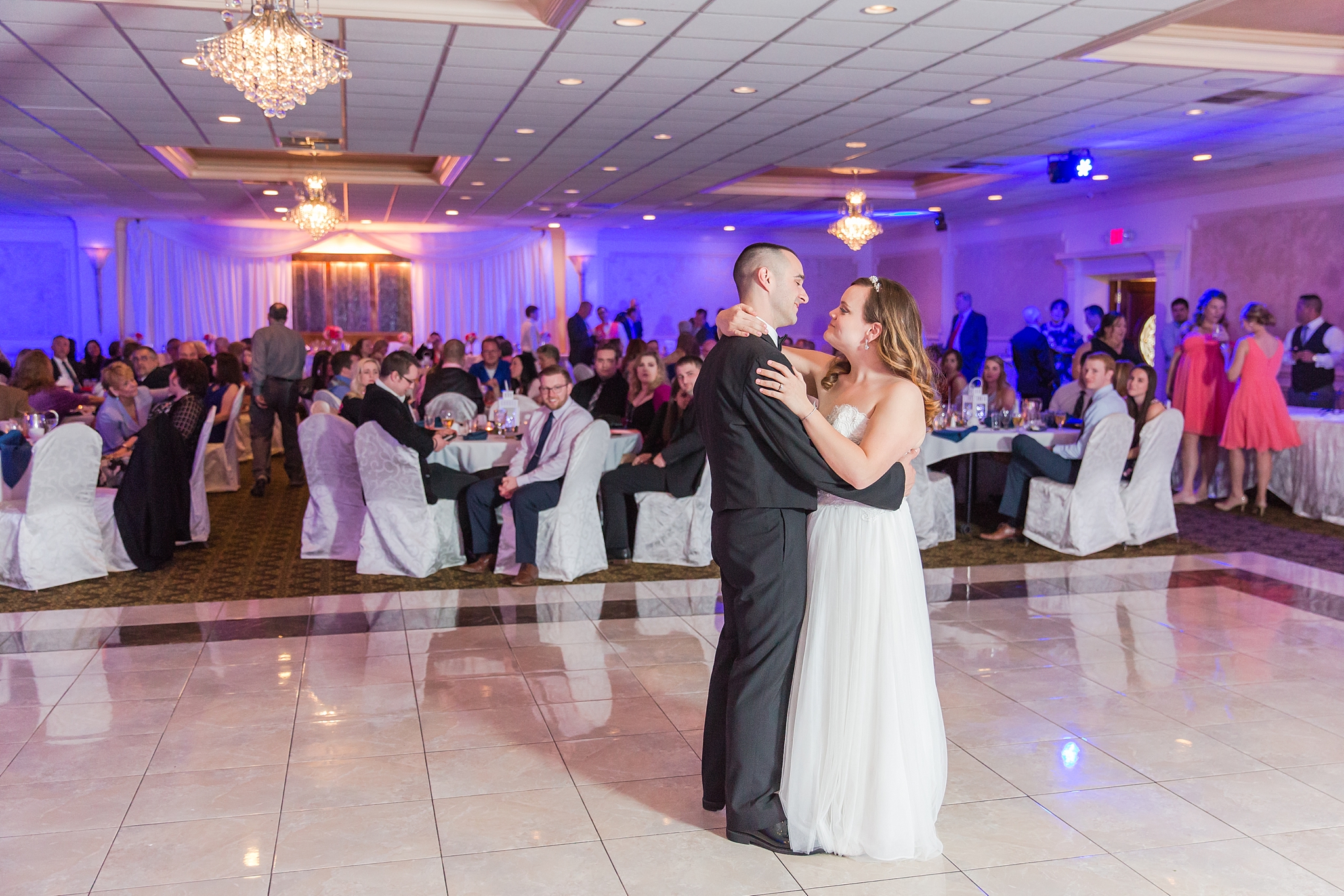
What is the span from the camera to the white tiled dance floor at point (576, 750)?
2.68 metres

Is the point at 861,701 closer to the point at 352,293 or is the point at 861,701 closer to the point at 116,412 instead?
the point at 116,412

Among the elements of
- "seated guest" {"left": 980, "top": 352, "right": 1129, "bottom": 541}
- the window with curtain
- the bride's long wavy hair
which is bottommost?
"seated guest" {"left": 980, "top": 352, "right": 1129, "bottom": 541}

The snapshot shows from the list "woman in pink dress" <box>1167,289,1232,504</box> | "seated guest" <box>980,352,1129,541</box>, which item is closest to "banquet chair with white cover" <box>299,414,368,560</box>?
"seated guest" <box>980,352,1129,541</box>

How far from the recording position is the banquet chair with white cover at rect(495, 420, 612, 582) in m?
5.82

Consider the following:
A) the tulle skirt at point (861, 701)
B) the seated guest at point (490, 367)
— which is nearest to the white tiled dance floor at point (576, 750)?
the tulle skirt at point (861, 701)

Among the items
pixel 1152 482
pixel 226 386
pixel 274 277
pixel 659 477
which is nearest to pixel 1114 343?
pixel 1152 482

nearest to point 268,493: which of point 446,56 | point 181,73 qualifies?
point 181,73

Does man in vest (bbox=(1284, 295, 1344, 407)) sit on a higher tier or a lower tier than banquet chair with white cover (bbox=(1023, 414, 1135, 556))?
higher

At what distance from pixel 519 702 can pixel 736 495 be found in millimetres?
1644

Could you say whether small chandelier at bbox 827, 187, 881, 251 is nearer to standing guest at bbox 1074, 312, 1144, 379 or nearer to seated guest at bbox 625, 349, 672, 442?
standing guest at bbox 1074, 312, 1144, 379

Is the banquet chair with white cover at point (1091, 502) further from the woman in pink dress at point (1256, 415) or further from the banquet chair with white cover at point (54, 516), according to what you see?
the banquet chair with white cover at point (54, 516)

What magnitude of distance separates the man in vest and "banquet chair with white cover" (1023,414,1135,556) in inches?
137

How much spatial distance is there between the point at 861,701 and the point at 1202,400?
719 cm

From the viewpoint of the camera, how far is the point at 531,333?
54.3 feet
